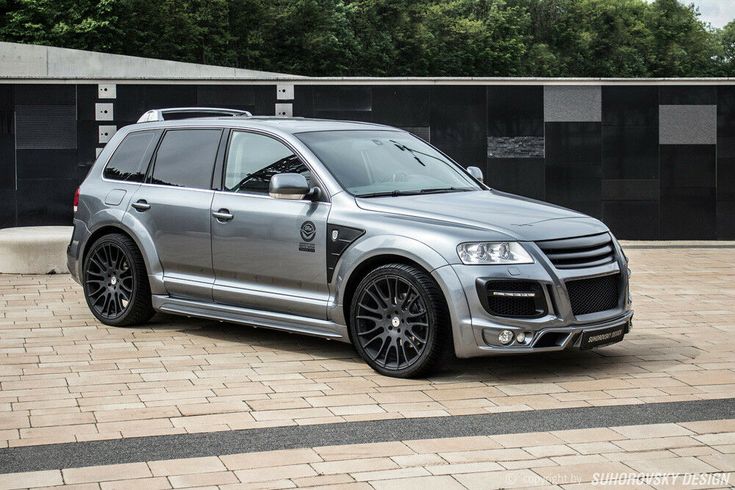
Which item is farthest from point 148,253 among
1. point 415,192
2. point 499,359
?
point 499,359

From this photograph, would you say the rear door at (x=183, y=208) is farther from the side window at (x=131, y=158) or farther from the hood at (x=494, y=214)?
the hood at (x=494, y=214)

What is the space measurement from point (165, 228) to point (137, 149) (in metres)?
0.97

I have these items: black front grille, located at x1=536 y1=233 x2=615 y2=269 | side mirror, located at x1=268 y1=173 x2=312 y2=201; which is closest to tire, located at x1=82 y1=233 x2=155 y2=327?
side mirror, located at x1=268 y1=173 x2=312 y2=201

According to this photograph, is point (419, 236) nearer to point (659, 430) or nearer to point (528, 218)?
point (528, 218)

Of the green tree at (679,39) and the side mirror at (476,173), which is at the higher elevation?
the green tree at (679,39)

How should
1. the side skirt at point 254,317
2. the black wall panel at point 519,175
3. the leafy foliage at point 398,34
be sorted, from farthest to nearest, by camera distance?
the leafy foliage at point 398,34
the black wall panel at point 519,175
the side skirt at point 254,317

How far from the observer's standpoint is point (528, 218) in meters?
7.94

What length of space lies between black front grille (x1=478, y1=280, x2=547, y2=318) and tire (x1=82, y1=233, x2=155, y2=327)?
319 centimetres

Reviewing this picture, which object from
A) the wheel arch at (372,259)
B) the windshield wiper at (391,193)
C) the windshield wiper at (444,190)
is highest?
the windshield wiper at (444,190)

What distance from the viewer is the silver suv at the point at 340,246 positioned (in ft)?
24.7

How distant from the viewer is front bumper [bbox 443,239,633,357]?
7457 mm

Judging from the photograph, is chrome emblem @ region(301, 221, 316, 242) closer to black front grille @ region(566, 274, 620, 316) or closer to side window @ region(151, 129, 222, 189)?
side window @ region(151, 129, 222, 189)

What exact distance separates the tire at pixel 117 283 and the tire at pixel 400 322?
2.29 metres

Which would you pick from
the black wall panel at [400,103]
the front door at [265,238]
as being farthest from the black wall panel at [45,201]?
the front door at [265,238]
